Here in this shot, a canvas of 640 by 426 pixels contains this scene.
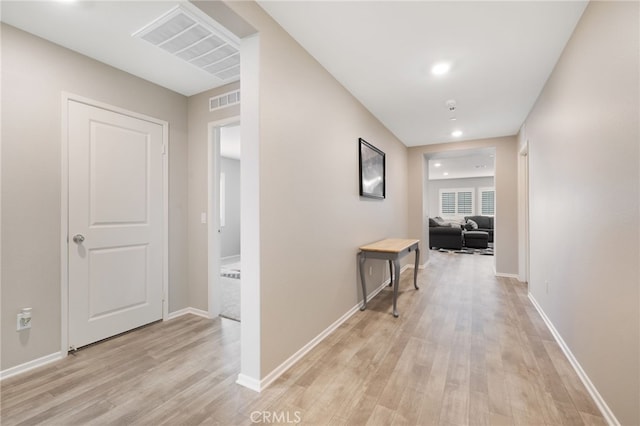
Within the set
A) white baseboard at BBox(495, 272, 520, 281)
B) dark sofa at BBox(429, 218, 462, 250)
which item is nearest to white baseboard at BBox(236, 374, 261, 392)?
white baseboard at BBox(495, 272, 520, 281)

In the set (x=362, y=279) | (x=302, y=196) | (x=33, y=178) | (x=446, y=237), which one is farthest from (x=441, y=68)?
(x=446, y=237)

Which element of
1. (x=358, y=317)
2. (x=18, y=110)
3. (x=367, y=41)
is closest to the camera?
(x=18, y=110)

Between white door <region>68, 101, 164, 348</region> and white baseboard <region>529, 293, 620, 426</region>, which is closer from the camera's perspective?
white baseboard <region>529, 293, 620, 426</region>

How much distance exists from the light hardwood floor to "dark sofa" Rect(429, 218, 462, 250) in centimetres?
496

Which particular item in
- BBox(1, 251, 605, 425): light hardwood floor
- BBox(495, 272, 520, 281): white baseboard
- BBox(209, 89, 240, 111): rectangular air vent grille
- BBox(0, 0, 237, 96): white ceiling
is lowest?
BBox(1, 251, 605, 425): light hardwood floor

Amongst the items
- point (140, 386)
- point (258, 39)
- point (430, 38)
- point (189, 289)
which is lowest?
point (140, 386)

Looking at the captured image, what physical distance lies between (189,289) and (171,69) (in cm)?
226

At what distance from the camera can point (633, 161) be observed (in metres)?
1.28

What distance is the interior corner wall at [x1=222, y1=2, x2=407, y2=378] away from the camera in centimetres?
182

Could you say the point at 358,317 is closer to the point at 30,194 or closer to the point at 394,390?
the point at 394,390

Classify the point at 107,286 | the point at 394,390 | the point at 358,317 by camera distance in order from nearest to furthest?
A: 1. the point at 394,390
2. the point at 107,286
3. the point at 358,317

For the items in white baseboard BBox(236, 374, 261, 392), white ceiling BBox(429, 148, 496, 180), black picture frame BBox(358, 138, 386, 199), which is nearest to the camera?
white baseboard BBox(236, 374, 261, 392)

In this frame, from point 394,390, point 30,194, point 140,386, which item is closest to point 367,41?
point 394,390

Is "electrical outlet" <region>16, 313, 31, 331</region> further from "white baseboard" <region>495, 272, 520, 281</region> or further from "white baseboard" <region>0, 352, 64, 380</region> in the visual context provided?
"white baseboard" <region>495, 272, 520, 281</region>
